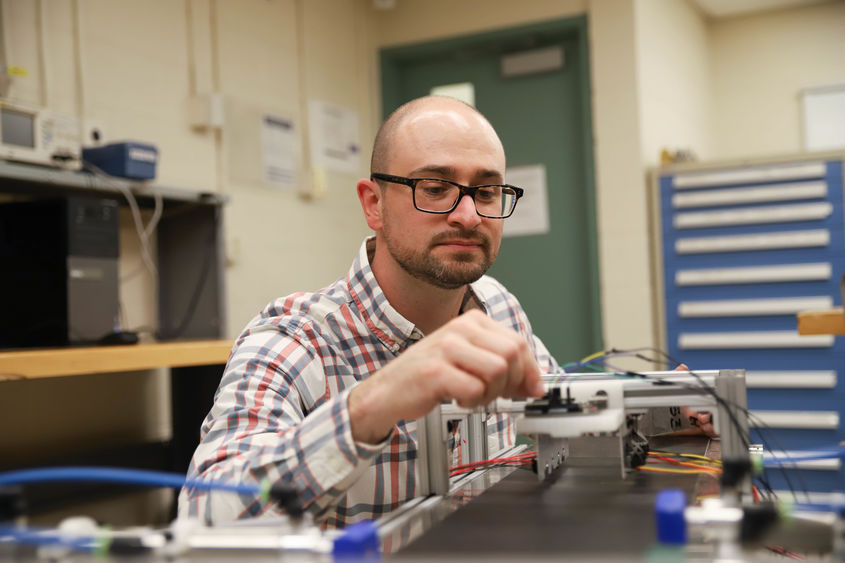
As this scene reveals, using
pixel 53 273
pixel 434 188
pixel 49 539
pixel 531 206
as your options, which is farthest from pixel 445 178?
pixel 531 206

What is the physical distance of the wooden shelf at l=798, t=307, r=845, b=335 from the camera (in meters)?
1.61

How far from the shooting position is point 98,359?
5.31 feet

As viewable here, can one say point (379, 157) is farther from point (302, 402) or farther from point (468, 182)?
point (302, 402)

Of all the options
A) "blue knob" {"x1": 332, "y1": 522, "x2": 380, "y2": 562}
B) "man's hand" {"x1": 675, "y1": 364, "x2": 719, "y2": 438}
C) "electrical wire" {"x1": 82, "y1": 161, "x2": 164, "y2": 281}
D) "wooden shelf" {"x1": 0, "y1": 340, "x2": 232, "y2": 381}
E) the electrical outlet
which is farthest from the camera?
the electrical outlet

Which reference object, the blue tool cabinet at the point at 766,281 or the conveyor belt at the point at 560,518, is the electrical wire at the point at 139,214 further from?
the blue tool cabinet at the point at 766,281

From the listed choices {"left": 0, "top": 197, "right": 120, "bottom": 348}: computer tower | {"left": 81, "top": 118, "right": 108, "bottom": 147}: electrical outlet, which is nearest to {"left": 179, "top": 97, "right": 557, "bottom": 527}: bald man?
{"left": 0, "top": 197, "right": 120, "bottom": 348}: computer tower

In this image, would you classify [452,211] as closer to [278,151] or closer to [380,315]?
[380,315]

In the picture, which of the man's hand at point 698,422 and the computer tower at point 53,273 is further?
the computer tower at point 53,273

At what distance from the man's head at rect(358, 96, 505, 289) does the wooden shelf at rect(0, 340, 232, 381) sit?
2.51 feet

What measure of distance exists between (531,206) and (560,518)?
3059 mm

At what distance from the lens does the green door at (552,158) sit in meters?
3.50

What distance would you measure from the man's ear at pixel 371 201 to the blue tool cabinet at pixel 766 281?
2049 millimetres

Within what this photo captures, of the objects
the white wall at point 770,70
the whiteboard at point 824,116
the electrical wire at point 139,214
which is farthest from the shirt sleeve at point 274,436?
the whiteboard at point 824,116

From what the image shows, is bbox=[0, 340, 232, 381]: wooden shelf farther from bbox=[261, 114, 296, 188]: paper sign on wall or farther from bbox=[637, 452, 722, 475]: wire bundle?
bbox=[261, 114, 296, 188]: paper sign on wall
